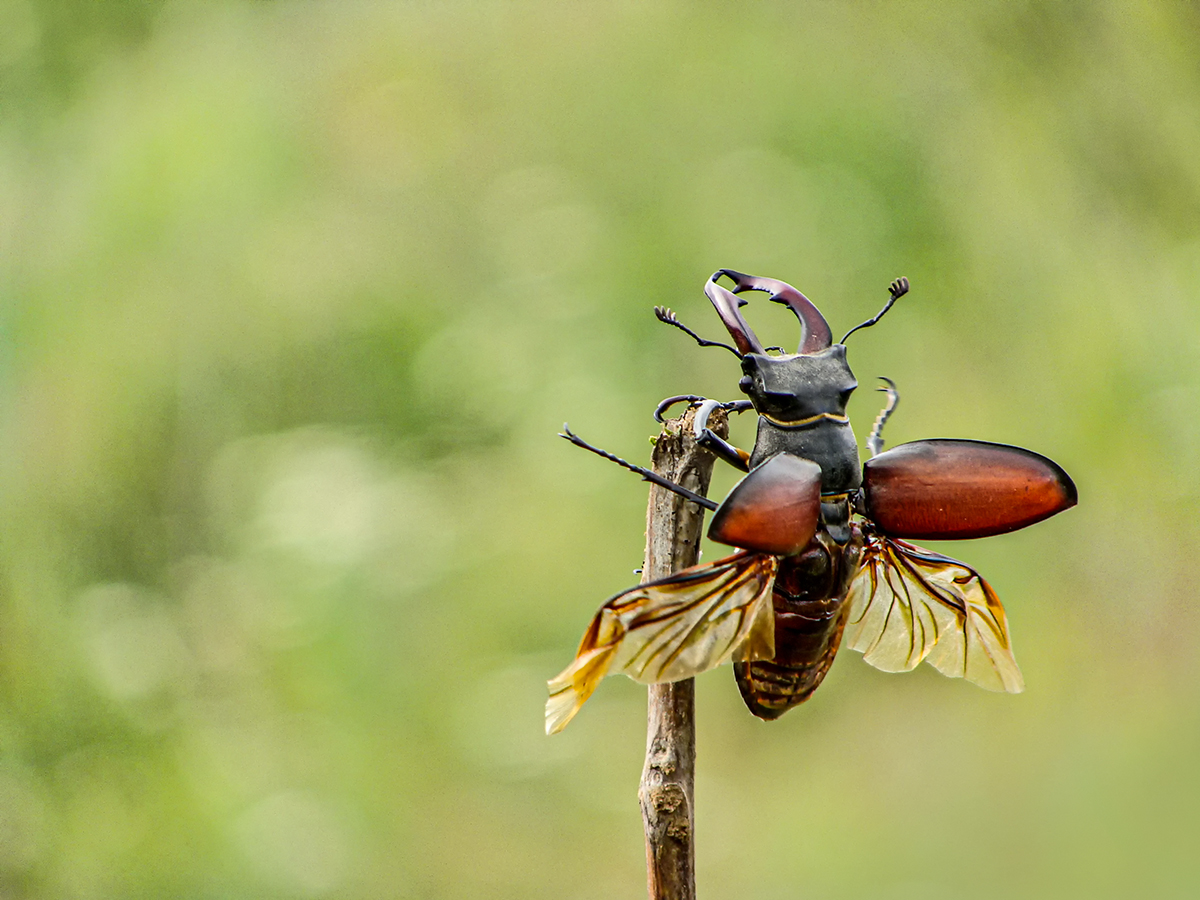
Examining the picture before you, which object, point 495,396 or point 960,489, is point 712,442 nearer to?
point 960,489

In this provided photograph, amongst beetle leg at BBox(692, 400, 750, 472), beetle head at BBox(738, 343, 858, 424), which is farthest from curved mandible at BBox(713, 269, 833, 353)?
beetle leg at BBox(692, 400, 750, 472)

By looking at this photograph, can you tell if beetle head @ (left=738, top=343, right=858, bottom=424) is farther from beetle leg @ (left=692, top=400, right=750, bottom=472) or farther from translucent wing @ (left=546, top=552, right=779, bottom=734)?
translucent wing @ (left=546, top=552, right=779, bottom=734)

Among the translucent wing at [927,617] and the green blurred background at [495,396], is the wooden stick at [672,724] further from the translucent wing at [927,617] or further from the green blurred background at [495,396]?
the green blurred background at [495,396]

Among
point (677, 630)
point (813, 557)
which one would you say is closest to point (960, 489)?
point (813, 557)

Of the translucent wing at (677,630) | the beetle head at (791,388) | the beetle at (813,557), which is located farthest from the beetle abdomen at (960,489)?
the translucent wing at (677,630)

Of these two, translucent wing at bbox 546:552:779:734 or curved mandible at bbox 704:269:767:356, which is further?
curved mandible at bbox 704:269:767:356

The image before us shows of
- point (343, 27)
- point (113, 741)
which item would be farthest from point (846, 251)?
point (113, 741)
